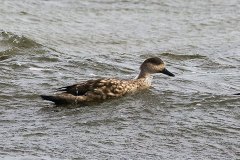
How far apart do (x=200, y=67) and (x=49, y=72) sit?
324 cm

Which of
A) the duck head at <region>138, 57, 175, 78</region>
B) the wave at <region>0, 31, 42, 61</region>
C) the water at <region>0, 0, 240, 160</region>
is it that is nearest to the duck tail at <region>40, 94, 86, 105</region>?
the water at <region>0, 0, 240, 160</region>

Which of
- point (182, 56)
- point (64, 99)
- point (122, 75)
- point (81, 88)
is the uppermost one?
point (81, 88)

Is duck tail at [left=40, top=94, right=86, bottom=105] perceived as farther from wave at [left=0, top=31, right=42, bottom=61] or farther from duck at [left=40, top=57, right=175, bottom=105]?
wave at [left=0, top=31, right=42, bottom=61]

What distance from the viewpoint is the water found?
375 inches

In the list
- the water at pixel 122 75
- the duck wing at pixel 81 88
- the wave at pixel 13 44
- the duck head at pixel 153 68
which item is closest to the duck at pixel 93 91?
the duck wing at pixel 81 88

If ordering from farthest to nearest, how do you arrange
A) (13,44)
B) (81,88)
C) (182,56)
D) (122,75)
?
(182,56) < (13,44) < (122,75) < (81,88)

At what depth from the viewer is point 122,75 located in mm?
14172

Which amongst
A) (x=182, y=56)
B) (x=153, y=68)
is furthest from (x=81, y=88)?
(x=182, y=56)

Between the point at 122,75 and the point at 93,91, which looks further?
the point at 122,75

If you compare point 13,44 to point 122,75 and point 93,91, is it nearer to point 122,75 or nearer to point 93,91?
point 122,75

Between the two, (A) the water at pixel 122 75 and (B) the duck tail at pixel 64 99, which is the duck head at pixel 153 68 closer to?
(A) the water at pixel 122 75

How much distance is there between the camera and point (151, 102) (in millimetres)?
11906

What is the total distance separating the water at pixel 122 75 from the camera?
31.3ft

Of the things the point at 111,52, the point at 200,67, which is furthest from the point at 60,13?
the point at 200,67
